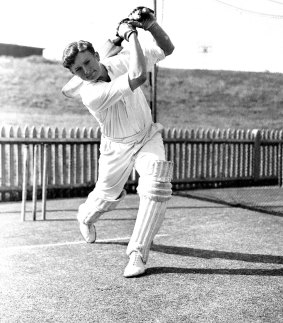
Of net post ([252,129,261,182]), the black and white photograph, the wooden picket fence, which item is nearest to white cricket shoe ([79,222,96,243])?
the black and white photograph

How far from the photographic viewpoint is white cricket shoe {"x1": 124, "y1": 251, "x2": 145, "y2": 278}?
171 inches

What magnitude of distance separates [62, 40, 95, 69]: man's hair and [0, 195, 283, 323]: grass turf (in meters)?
1.76

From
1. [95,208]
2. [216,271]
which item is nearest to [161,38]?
[95,208]

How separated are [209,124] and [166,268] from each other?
27416 mm

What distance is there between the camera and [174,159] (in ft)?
39.5

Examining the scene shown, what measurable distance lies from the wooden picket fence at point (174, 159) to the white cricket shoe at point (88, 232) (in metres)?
3.69

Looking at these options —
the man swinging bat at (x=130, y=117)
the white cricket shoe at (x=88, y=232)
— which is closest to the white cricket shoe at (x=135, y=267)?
the man swinging bat at (x=130, y=117)

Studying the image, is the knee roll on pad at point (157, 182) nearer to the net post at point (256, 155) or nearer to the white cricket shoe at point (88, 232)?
the white cricket shoe at point (88, 232)

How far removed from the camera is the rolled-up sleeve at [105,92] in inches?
166

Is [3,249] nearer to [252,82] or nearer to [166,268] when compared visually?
[166,268]

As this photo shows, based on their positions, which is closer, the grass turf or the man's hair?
the grass turf

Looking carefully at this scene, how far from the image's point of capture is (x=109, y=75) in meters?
4.67

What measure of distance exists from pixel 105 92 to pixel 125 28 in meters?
0.53

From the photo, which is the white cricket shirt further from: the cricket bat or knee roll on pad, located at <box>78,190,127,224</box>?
knee roll on pad, located at <box>78,190,127,224</box>
